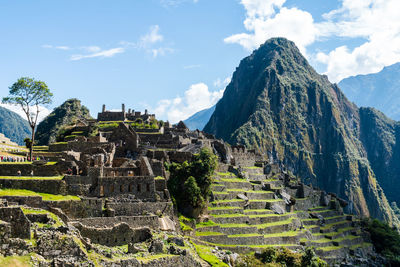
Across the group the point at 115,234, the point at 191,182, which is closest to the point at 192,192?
the point at 191,182

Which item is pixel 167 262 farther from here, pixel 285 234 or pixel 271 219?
pixel 285 234

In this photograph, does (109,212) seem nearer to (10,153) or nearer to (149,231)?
(149,231)

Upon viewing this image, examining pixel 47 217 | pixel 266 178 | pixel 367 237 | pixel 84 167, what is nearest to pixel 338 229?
pixel 367 237

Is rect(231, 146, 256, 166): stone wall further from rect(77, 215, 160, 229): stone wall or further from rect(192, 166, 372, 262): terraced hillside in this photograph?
rect(77, 215, 160, 229): stone wall

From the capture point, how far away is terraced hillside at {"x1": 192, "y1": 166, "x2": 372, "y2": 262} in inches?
1738

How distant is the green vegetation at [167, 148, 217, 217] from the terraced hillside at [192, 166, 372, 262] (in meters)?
2.36

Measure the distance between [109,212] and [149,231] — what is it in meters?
3.51

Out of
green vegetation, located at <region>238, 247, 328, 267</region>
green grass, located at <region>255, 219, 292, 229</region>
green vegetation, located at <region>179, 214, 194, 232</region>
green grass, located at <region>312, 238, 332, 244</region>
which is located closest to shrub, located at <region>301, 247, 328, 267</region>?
green vegetation, located at <region>238, 247, 328, 267</region>

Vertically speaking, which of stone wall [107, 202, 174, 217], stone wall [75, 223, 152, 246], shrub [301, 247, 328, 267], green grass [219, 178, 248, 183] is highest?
green grass [219, 178, 248, 183]

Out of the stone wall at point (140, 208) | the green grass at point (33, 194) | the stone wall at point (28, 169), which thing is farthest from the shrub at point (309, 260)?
the stone wall at point (28, 169)

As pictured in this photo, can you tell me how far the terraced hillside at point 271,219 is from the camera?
44.2 meters

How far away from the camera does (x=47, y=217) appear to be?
954 inches

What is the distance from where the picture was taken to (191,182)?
134ft

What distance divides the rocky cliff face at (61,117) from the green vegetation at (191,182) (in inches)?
2356
